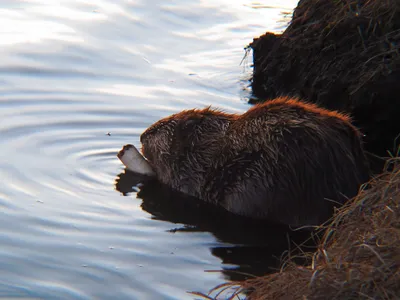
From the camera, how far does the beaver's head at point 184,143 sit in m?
6.04

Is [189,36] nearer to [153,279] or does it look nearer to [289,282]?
[153,279]

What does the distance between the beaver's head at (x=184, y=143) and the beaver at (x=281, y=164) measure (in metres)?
0.01

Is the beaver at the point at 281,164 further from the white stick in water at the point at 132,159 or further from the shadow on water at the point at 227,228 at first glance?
the white stick in water at the point at 132,159

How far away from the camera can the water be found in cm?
458

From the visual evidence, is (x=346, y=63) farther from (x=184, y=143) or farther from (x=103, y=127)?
(x=103, y=127)

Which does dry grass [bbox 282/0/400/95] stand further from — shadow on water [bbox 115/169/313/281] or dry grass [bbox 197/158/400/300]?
dry grass [bbox 197/158/400/300]

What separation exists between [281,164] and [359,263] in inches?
78.1

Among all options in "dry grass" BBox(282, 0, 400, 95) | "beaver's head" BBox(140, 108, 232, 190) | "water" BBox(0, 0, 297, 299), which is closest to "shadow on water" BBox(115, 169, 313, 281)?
"water" BBox(0, 0, 297, 299)

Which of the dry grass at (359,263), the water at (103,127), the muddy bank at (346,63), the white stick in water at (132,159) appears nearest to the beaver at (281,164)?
the water at (103,127)

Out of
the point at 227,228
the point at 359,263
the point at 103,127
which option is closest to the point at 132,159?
the point at 103,127

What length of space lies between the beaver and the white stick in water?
0.43 metres

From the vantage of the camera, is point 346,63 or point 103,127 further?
point 103,127

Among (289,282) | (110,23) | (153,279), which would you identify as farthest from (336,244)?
(110,23)

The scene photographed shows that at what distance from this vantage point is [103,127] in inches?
283
